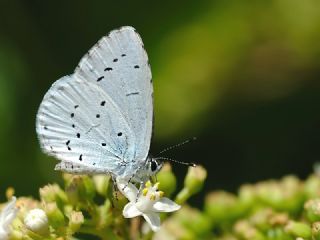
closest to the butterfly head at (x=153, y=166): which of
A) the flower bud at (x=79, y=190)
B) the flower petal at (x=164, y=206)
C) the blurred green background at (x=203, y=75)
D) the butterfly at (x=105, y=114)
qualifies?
the butterfly at (x=105, y=114)

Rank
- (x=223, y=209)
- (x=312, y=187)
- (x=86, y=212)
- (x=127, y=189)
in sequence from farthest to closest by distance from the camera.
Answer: (x=223, y=209) → (x=312, y=187) → (x=86, y=212) → (x=127, y=189)

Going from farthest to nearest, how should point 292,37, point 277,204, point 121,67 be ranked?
1. point 292,37
2. point 277,204
3. point 121,67

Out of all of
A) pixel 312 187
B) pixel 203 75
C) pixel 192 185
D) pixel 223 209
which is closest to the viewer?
pixel 192 185

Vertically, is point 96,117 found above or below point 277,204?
above

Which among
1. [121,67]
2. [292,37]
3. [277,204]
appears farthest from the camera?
[292,37]

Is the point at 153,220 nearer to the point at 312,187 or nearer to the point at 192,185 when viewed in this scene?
the point at 192,185

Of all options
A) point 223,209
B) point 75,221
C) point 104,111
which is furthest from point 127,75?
point 223,209

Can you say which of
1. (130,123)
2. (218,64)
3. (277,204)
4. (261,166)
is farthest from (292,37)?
(130,123)

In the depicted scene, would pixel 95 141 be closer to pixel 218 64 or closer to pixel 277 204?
pixel 277 204
